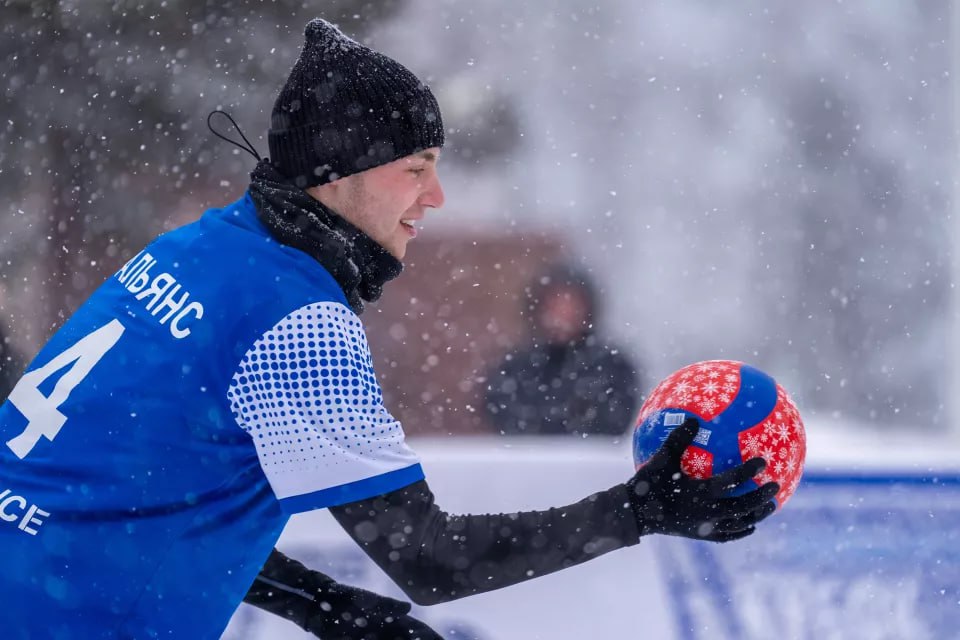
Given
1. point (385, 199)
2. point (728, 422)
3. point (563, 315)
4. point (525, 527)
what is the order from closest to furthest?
1. point (525, 527)
2. point (385, 199)
3. point (728, 422)
4. point (563, 315)

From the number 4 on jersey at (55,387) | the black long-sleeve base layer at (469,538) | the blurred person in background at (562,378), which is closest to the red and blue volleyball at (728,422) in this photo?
the black long-sleeve base layer at (469,538)

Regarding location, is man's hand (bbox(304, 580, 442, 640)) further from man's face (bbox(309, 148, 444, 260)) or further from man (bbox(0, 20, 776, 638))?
man's face (bbox(309, 148, 444, 260))

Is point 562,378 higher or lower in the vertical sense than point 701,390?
higher

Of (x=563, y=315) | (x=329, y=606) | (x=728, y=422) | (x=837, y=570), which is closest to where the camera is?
(x=728, y=422)

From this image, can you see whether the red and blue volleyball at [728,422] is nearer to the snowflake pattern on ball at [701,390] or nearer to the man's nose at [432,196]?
the snowflake pattern on ball at [701,390]

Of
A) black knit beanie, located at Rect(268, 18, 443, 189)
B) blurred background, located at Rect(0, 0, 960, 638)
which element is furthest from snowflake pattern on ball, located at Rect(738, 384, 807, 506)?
blurred background, located at Rect(0, 0, 960, 638)

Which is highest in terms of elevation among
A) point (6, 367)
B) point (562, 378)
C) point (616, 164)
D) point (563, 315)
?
point (616, 164)

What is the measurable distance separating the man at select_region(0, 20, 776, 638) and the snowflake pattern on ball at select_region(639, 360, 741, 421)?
421 millimetres

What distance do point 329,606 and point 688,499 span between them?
2.85ft

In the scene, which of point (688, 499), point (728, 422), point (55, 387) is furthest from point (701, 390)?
point (55, 387)

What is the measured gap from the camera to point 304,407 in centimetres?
144

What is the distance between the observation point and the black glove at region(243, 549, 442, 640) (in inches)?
79.3

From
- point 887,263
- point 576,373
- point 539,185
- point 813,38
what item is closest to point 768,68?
point 813,38

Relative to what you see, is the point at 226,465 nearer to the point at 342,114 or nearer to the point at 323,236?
the point at 323,236
